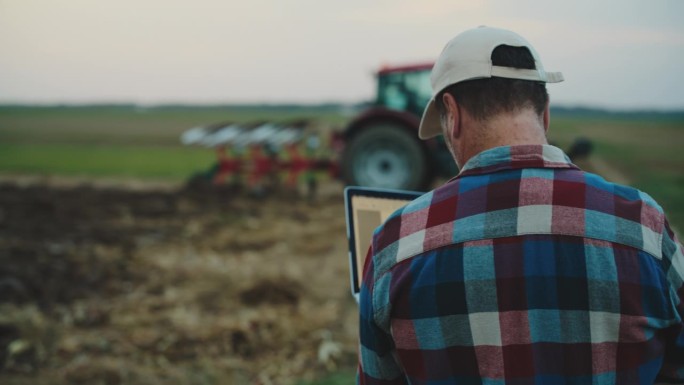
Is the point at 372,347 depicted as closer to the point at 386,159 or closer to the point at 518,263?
the point at 518,263

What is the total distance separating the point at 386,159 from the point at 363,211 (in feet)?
20.5

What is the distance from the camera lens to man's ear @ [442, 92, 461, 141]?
1.22 metres

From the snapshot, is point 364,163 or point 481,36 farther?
point 364,163

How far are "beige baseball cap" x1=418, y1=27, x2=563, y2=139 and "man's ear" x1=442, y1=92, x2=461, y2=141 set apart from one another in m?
0.02

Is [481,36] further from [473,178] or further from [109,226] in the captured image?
[109,226]

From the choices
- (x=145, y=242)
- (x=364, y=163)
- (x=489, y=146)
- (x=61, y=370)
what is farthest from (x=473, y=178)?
(x=364, y=163)

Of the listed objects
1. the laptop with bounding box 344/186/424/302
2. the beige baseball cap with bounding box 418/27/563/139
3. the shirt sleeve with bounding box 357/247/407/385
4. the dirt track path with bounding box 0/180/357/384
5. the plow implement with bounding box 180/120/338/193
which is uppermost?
the beige baseball cap with bounding box 418/27/563/139

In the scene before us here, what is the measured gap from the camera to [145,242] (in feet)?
22.2

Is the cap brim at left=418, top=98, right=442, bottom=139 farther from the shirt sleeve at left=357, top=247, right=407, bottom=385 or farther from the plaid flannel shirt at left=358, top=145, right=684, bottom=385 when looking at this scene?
the shirt sleeve at left=357, top=247, right=407, bottom=385

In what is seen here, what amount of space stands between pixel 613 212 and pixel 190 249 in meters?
5.75

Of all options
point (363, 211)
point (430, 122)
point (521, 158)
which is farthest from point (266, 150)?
point (521, 158)

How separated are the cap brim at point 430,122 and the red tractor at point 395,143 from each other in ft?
19.7

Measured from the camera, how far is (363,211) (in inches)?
63.4

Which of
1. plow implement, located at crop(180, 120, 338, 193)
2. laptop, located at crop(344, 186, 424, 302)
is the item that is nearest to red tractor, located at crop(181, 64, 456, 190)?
plow implement, located at crop(180, 120, 338, 193)
